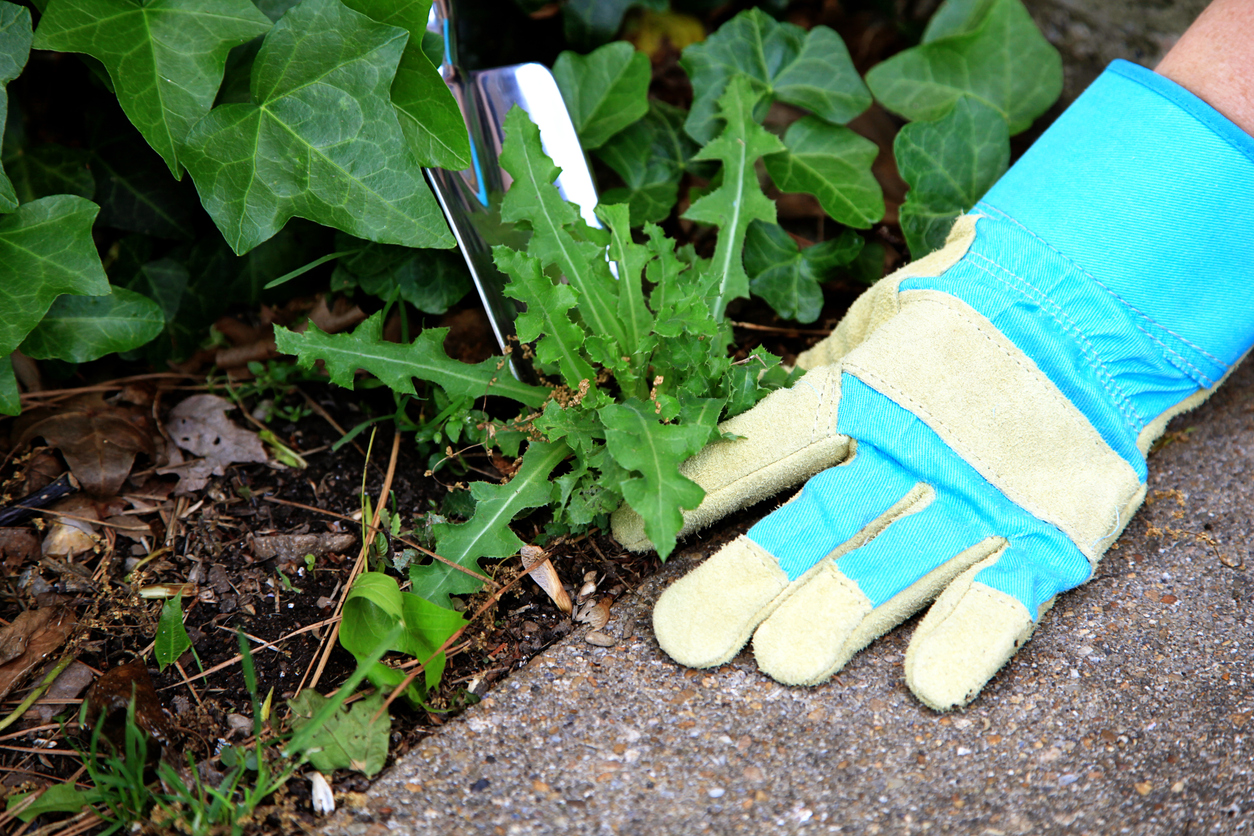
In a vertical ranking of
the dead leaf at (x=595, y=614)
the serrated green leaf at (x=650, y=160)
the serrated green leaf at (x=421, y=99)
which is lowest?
the dead leaf at (x=595, y=614)

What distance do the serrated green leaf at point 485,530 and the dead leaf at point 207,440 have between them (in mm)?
512

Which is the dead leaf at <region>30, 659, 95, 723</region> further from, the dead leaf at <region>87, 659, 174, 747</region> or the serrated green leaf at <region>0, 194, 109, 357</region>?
the serrated green leaf at <region>0, 194, 109, 357</region>

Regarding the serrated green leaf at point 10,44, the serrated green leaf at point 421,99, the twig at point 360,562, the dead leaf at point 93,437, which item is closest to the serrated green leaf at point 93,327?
the dead leaf at point 93,437

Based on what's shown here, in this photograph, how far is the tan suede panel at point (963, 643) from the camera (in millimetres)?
1137

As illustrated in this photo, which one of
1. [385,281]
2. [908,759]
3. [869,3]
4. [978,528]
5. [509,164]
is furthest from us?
[869,3]

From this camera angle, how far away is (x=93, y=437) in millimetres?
1527

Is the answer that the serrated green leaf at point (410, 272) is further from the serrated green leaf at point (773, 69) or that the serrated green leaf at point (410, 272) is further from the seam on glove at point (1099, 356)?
the seam on glove at point (1099, 356)

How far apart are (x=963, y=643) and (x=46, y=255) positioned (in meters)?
1.51

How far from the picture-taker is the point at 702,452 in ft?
4.37

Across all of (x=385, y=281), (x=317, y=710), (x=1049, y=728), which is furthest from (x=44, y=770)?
(x=1049, y=728)

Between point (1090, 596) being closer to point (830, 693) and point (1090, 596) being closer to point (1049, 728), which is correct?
point (1049, 728)

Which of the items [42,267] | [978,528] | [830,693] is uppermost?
[42,267]

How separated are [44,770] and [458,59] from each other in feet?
4.76

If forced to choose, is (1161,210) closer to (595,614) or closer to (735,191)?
(735,191)
